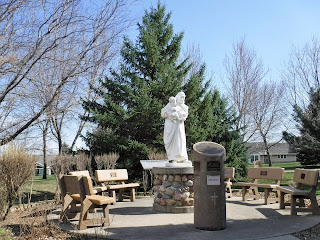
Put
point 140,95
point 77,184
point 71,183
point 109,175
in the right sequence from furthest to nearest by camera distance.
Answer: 1. point 140,95
2. point 109,175
3. point 71,183
4. point 77,184

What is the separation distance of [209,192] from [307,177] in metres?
3.27

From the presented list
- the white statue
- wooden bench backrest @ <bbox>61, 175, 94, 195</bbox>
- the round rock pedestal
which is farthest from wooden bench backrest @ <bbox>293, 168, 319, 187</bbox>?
wooden bench backrest @ <bbox>61, 175, 94, 195</bbox>

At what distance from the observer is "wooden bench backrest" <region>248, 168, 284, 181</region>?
32.6 feet

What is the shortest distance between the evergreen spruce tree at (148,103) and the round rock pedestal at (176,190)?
6.28 meters

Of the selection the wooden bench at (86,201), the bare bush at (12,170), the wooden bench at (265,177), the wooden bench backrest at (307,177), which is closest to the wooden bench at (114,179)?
the bare bush at (12,170)

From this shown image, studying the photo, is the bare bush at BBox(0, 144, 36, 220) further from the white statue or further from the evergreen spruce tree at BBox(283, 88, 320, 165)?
the evergreen spruce tree at BBox(283, 88, 320, 165)

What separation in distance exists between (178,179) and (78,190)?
8.45ft

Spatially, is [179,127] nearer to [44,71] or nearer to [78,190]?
[78,190]

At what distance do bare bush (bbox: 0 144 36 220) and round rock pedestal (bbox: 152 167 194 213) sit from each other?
3.18 m

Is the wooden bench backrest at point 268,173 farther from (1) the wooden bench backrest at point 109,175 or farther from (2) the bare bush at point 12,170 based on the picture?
(2) the bare bush at point 12,170

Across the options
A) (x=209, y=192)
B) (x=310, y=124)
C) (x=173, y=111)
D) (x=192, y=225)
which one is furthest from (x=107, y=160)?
(x=310, y=124)

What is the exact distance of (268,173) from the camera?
1021cm

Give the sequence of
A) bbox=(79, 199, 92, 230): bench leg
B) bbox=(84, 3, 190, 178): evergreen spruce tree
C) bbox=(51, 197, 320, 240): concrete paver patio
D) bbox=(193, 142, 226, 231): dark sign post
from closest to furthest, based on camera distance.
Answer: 1. bbox=(51, 197, 320, 240): concrete paver patio
2. bbox=(193, 142, 226, 231): dark sign post
3. bbox=(79, 199, 92, 230): bench leg
4. bbox=(84, 3, 190, 178): evergreen spruce tree

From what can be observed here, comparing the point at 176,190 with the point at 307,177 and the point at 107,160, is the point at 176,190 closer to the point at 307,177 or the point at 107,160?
the point at 307,177
